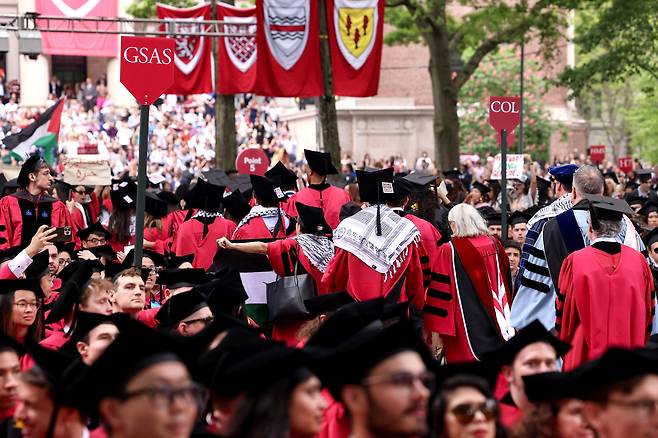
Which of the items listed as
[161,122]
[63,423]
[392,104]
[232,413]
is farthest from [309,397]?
[392,104]

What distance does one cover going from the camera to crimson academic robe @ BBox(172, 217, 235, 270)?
48.7ft

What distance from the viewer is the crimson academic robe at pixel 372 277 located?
11.8m

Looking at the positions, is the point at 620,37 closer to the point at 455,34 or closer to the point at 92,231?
the point at 455,34

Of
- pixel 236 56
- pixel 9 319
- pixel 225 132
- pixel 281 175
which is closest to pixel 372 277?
pixel 9 319

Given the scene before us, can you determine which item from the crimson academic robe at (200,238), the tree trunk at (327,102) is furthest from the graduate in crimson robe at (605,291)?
the tree trunk at (327,102)

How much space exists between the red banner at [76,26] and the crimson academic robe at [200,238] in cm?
1201

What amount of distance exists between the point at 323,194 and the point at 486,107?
40.8 metres

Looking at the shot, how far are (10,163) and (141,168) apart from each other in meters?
22.6

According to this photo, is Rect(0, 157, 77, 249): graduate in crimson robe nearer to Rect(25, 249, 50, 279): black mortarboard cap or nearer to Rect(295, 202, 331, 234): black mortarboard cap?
Rect(295, 202, 331, 234): black mortarboard cap

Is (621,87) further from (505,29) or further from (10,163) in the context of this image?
(10,163)

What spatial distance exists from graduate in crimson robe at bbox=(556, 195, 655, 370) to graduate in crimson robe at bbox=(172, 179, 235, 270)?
217 inches

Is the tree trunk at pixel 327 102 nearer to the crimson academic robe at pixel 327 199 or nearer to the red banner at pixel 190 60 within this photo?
the red banner at pixel 190 60

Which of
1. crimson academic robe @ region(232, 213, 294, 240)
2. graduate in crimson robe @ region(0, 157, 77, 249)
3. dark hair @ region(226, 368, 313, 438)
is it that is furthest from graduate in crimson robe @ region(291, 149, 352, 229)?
dark hair @ region(226, 368, 313, 438)

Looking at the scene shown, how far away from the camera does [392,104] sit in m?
52.6
